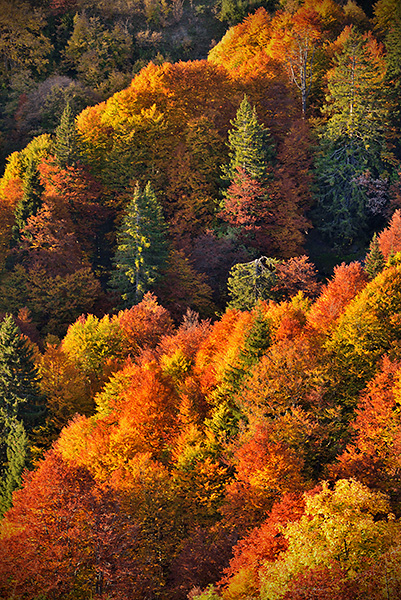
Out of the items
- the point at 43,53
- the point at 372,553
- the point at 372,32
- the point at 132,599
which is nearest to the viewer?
the point at 372,553

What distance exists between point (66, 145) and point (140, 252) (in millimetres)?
15846

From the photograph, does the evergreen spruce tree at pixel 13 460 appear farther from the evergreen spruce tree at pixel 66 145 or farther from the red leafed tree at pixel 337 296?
the evergreen spruce tree at pixel 66 145

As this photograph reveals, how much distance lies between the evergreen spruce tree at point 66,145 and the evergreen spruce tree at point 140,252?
32.8 feet

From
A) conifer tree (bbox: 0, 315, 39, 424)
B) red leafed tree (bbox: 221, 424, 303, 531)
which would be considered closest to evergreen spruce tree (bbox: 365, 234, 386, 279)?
red leafed tree (bbox: 221, 424, 303, 531)

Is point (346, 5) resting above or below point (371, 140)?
above

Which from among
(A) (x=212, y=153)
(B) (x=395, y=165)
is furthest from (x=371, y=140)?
(A) (x=212, y=153)

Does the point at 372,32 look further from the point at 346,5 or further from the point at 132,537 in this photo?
the point at 132,537

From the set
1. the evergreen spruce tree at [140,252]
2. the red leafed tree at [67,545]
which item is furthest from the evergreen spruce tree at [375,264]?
the red leafed tree at [67,545]

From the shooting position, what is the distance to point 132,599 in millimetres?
42781

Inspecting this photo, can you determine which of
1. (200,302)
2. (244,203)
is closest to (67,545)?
(200,302)

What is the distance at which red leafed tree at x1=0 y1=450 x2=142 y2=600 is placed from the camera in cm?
4159

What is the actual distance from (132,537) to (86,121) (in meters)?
55.2

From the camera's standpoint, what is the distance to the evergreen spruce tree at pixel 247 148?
264 feet

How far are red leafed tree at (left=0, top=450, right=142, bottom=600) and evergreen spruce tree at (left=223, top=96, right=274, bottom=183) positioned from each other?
4360cm
